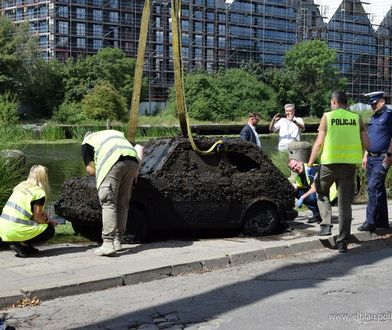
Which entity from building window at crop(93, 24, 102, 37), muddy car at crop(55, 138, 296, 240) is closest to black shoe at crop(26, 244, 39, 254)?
muddy car at crop(55, 138, 296, 240)

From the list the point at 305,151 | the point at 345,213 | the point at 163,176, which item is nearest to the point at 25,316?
the point at 163,176

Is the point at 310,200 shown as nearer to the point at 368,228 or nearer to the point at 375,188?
the point at 368,228

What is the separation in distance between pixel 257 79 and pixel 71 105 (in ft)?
123

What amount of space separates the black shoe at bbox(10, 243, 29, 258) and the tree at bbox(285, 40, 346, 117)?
10182cm

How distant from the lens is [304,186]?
10.3 meters

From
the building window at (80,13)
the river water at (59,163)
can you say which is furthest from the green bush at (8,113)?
the building window at (80,13)

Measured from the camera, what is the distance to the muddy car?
27.9ft

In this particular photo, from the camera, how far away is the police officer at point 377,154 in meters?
9.12

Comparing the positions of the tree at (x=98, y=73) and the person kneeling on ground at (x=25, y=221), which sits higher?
the tree at (x=98, y=73)

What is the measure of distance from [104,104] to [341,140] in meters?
64.0

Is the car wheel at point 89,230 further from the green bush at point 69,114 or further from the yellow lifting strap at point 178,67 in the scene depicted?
the green bush at point 69,114

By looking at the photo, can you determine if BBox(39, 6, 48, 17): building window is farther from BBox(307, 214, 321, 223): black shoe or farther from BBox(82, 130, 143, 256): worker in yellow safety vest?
BBox(82, 130, 143, 256): worker in yellow safety vest

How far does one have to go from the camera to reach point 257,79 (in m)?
101

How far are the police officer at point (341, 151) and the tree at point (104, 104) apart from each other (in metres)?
61.8
